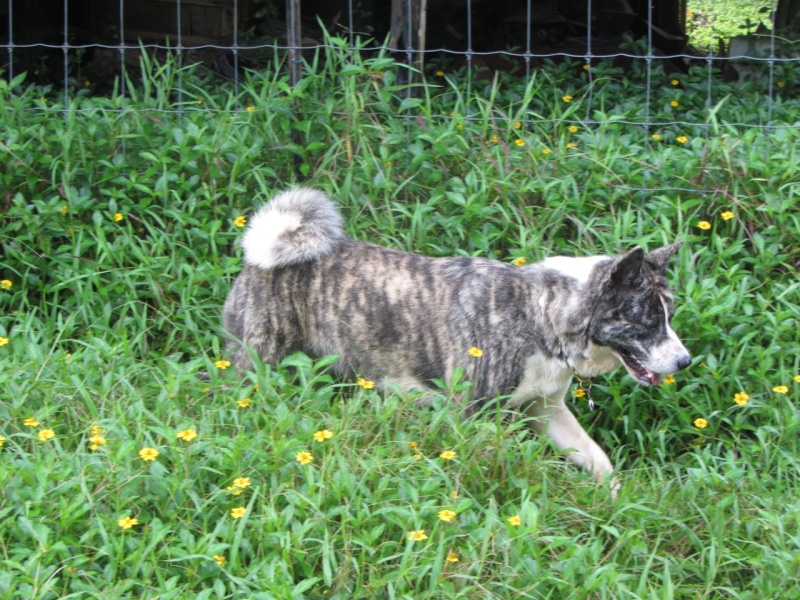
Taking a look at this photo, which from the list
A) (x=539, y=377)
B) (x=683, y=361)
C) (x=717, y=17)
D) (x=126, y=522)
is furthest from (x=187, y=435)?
(x=717, y=17)

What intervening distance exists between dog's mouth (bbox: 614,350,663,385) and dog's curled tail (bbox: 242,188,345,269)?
1.27 meters

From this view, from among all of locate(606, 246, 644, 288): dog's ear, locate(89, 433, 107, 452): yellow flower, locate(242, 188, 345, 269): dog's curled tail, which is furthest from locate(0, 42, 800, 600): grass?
locate(606, 246, 644, 288): dog's ear

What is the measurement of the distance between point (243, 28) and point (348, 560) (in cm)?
545

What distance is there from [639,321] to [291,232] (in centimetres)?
144

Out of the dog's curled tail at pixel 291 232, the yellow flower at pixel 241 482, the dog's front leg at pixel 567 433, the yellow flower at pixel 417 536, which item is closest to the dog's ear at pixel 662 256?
the dog's front leg at pixel 567 433

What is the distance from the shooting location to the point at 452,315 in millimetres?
4254

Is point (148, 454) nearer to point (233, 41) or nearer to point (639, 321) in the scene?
point (639, 321)

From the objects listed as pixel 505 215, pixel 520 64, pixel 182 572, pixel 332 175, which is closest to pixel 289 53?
pixel 332 175

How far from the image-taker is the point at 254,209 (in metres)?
5.07

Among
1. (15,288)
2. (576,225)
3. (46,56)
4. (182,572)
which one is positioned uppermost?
(46,56)

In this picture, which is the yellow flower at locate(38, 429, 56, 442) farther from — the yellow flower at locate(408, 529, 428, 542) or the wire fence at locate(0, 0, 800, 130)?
the wire fence at locate(0, 0, 800, 130)

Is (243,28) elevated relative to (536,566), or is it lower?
elevated

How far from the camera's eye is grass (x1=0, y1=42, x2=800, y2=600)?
3199mm

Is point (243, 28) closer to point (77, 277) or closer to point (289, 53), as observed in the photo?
point (289, 53)
